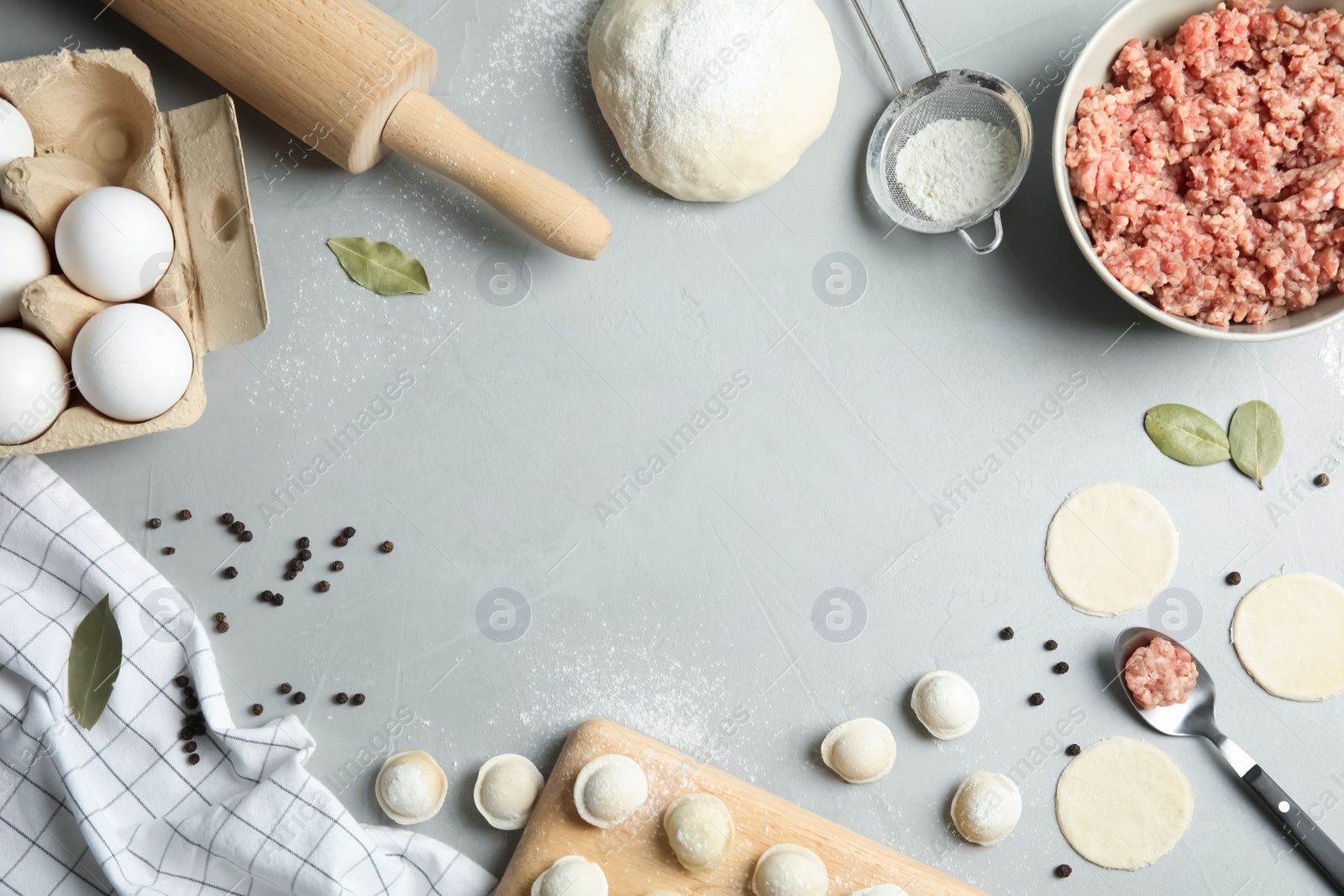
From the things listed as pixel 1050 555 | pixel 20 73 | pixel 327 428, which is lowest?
pixel 1050 555

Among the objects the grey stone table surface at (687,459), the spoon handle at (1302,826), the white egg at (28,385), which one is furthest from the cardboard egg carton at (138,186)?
the spoon handle at (1302,826)

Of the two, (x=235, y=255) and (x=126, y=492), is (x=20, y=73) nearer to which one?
(x=235, y=255)

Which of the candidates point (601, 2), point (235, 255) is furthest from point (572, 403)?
point (601, 2)

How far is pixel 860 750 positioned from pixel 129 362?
1.32 meters

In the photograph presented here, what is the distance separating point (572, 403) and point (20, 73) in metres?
1.00

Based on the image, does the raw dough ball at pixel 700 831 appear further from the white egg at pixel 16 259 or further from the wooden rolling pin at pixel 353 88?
the white egg at pixel 16 259

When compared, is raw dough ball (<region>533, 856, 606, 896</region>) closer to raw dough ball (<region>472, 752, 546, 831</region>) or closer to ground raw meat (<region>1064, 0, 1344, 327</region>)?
raw dough ball (<region>472, 752, 546, 831</region>)

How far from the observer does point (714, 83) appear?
147 centimetres

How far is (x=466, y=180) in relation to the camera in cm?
149

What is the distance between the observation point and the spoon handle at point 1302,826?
151cm

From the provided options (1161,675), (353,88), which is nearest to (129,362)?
(353,88)

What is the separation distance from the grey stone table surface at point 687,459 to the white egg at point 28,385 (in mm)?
264

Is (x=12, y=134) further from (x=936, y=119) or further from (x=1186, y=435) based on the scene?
(x=1186, y=435)

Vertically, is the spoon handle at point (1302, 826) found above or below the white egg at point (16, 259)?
below
